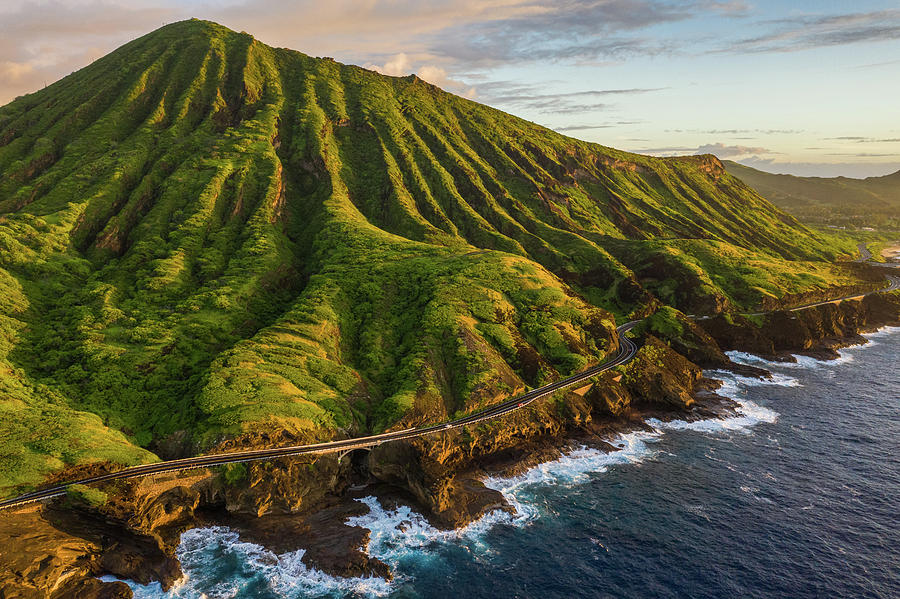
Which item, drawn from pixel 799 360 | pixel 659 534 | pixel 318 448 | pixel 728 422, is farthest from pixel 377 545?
pixel 799 360

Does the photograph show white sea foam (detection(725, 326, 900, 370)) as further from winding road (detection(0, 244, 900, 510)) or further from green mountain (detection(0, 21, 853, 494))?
winding road (detection(0, 244, 900, 510))

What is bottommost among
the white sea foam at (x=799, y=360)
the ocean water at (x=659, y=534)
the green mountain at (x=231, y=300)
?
the ocean water at (x=659, y=534)

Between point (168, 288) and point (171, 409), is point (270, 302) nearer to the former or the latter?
point (168, 288)

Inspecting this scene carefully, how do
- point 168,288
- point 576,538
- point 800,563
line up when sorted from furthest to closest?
point 168,288
point 576,538
point 800,563

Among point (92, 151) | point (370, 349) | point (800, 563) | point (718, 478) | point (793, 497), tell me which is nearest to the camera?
point (800, 563)

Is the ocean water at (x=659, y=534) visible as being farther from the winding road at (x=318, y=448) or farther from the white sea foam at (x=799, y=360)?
the white sea foam at (x=799, y=360)

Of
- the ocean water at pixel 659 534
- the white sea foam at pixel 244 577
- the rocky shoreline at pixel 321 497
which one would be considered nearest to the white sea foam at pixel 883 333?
the ocean water at pixel 659 534

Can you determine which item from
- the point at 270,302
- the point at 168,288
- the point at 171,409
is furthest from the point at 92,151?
the point at 171,409
